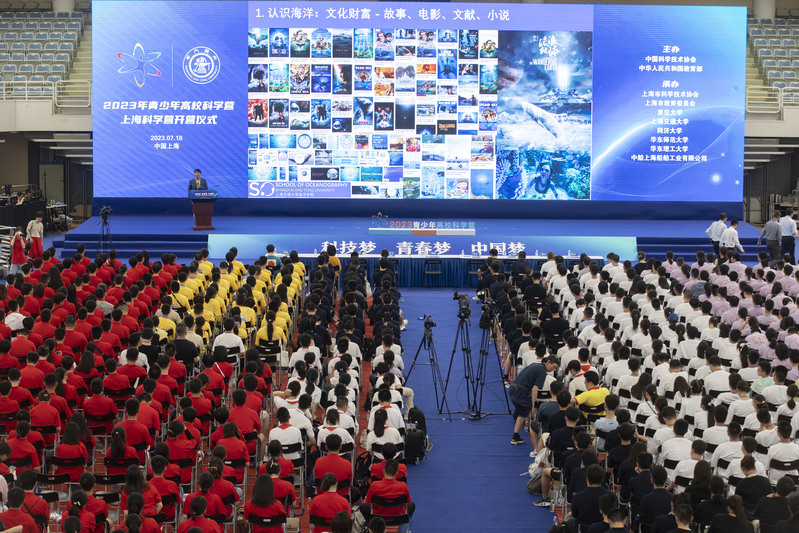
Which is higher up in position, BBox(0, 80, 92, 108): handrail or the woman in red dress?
BBox(0, 80, 92, 108): handrail

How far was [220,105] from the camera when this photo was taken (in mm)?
24375

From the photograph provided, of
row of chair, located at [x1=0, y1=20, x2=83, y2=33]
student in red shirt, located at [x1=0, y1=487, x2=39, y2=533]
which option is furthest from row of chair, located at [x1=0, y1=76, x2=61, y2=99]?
student in red shirt, located at [x1=0, y1=487, x2=39, y2=533]

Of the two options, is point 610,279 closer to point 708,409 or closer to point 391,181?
point 708,409

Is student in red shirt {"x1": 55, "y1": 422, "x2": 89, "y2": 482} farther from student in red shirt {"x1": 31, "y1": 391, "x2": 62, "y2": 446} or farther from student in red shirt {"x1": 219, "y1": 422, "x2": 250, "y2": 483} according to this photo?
student in red shirt {"x1": 219, "y1": 422, "x2": 250, "y2": 483}

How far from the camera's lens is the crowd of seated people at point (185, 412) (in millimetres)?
7992

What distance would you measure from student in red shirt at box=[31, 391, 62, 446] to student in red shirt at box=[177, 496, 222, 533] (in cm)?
273

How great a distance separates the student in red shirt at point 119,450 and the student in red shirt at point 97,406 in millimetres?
1100

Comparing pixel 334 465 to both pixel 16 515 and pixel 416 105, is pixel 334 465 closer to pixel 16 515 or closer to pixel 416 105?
pixel 16 515

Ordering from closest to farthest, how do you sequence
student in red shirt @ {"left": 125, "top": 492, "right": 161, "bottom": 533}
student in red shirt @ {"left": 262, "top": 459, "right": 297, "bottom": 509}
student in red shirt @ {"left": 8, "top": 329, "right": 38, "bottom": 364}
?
student in red shirt @ {"left": 125, "top": 492, "right": 161, "bottom": 533} < student in red shirt @ {"left": 262, "top": 459, "right": 297, "bottom": 509} < student in red shirt @ {"left": 8, "top": 329, "right": 38, "bottom": 364}

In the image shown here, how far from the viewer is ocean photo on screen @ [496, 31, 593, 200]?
24.3 metres

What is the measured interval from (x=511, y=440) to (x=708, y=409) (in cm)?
317

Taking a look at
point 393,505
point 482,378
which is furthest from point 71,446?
point 482,378

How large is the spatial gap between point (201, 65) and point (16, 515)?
18446mm

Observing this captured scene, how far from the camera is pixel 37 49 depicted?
1099 inches
